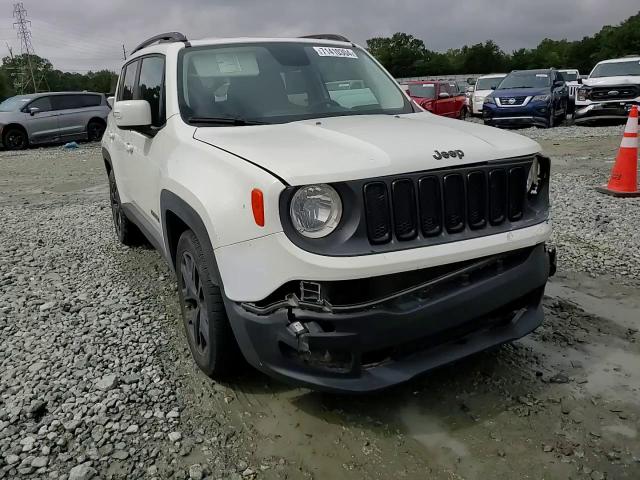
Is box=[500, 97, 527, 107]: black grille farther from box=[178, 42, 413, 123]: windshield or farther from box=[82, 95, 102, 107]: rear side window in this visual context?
box=[178, 42, 413, 123]: windshield

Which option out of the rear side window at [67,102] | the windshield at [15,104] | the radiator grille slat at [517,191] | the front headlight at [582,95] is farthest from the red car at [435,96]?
the radiator grille slat at [517,191]

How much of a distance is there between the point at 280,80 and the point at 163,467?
91.7 inches

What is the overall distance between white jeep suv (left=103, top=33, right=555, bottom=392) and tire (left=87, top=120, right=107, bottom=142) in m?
15.8

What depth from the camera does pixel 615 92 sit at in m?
14.9

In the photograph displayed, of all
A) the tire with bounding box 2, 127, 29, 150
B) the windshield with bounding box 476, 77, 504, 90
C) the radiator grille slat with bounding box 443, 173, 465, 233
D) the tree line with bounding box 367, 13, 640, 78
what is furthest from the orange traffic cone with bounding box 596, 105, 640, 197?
the tree line with bounding box 367, 13, 640, 78

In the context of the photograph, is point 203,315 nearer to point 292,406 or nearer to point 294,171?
point 292,406

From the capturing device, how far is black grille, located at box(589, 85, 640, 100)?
48.1ft

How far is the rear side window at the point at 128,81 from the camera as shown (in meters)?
4.69

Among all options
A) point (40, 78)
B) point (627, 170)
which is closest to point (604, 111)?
point (627, 170)

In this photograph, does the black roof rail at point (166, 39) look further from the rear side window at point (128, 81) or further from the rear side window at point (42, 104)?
the rear side window at point (42, 104)

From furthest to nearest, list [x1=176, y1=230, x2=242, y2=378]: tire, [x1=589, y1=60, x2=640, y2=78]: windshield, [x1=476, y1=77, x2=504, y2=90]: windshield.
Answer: [x1=476, y1=77, x2=504, y2=90]: windshield, [x1=589, y1=60, x2=640, y2=78]: windshield, [x1=176, y1=230, x2=242, y2=378]: tire

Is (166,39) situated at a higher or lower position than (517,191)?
higher

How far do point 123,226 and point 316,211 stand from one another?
3.69 meters

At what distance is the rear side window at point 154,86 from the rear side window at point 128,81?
0.94ft
